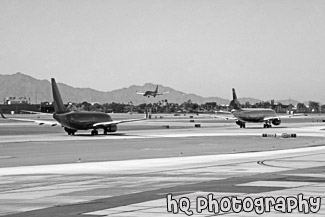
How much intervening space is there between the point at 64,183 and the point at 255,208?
883cm

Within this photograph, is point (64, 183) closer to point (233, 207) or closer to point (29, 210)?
point (29, 210)

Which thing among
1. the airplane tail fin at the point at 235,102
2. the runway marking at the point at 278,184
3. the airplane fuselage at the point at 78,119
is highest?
the airplane tail fin at the point at 235,102

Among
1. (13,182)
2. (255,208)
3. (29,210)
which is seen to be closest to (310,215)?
(255,208)

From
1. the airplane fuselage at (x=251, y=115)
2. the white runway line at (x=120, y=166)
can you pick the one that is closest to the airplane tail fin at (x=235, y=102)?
the airplane fuselage at (x=251, y=115)

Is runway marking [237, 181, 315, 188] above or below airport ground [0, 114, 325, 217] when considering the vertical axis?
above

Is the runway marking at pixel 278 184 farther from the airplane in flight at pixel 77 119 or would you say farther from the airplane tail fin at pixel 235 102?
the airplane tail fin at pixel 235 102

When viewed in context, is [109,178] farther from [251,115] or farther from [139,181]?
[251,115]

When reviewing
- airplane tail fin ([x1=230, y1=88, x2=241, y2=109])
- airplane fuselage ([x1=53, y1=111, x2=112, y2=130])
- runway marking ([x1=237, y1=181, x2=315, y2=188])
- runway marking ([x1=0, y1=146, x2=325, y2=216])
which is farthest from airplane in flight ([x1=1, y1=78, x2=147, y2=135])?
runway marking ([x1=237, y1=181, x2=315, y2=188])

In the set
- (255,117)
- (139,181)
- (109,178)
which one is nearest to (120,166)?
(109,178)

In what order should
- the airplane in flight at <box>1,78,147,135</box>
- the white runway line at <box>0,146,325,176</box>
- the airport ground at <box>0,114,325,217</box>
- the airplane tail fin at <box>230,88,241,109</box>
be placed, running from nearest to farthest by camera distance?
the airport ground at <box>0,114,325,217</box> → the white runway line at <box>0,146,325,176</box> → the airplane in flight at <box>1,78,147,135</box> → the airplane tail fin at <box>230,88,241,109</box>

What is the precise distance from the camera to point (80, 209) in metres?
17.4

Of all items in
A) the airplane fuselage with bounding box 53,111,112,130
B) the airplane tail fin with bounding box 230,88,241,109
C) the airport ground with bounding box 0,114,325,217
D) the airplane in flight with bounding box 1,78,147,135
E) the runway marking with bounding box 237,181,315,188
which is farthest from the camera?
the airplane tail fin with bounding box 230,88,241,109

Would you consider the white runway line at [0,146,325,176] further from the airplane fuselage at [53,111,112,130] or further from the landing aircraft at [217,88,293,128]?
the landing aircraft at [217,88,293,128]

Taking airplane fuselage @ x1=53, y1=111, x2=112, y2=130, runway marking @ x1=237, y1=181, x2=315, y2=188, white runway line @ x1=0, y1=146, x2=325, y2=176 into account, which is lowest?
white runway line @ x1=0, y1=146, x2=325, y2=176
